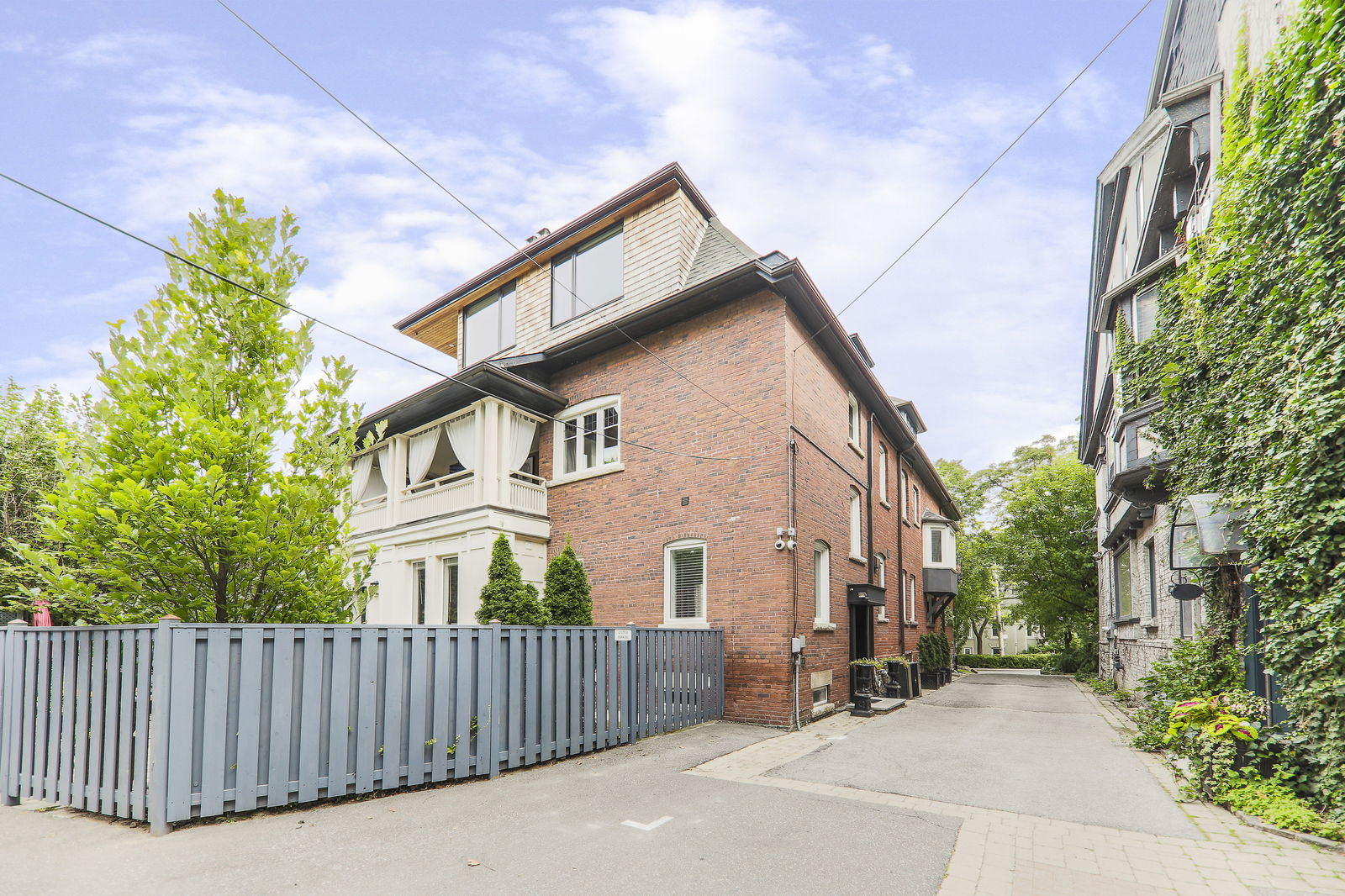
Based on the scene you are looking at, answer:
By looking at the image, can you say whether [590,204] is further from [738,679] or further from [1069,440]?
[1069,440]

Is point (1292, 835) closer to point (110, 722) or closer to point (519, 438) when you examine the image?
point (110, 722)

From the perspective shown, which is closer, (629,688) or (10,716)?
(10,716)

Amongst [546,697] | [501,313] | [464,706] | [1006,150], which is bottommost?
[546,697]

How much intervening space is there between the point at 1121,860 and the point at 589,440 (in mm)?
10868

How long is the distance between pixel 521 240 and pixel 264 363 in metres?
A: 11.1

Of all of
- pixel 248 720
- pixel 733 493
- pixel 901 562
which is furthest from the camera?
pixel 901 562

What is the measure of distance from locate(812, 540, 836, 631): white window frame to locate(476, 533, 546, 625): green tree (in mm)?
5017

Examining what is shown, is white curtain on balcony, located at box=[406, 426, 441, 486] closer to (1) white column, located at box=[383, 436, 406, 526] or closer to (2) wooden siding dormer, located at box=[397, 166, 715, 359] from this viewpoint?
(1) white column, located at box=[383, 436, 406, 526]

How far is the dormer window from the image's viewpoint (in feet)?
48.8

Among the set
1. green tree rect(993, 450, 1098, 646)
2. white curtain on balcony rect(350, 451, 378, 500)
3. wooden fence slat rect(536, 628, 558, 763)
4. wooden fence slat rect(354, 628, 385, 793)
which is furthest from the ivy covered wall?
green tree rect(993, 450, 1098, 646)

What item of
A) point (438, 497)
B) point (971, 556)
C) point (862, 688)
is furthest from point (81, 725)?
point (971, 556)

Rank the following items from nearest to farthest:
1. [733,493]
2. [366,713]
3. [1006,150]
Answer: [366,713] < [1006,150] < [733,493]

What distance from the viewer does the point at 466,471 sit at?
45.6 ft

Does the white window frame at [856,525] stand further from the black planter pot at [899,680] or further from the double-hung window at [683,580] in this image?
the double-hung window at [683,580]
